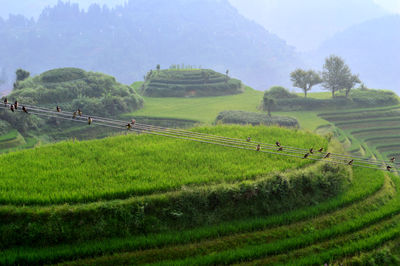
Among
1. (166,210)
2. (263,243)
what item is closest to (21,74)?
(166,210)

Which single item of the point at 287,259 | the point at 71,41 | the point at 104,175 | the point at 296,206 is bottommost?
the point at 287,259

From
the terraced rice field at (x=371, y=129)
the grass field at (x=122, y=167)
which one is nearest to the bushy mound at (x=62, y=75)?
the grass field at (x=122, y=167)

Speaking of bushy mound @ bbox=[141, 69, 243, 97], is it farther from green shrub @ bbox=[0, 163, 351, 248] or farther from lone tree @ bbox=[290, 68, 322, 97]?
green shrub @ bbox=[0, 163, 351, 248]

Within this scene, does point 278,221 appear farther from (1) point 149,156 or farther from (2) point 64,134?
(2) point 64,134

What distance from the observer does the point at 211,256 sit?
7605 millimetres

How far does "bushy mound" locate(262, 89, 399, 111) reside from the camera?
125 ft

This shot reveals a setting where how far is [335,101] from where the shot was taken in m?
39.9

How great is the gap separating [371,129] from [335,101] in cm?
898

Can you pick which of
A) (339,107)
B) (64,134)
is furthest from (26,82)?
(339,107)

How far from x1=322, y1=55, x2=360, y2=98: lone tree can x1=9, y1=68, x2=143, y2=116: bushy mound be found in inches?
1013

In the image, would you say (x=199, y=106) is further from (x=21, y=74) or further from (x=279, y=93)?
(x=21, y=74)

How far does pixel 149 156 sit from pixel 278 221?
5165mm

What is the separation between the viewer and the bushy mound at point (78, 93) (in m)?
30.6

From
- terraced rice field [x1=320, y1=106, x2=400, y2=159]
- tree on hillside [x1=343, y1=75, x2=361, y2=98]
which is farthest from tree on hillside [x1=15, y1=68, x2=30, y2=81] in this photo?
tree on hillside [x1=343, y1=75, x2=361, y2=98]
